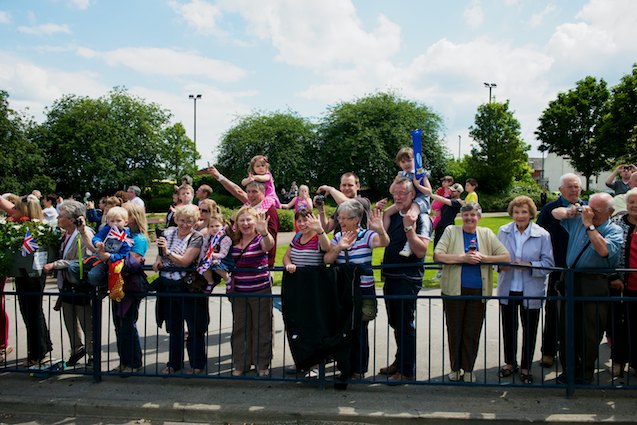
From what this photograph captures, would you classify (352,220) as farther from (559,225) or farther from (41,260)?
(41,260)

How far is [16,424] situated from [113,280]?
1401 mm

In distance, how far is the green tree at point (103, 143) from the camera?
4322 centimetres

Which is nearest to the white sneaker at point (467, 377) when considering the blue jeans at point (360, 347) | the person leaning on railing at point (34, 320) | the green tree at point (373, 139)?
the blue jeans at point (360, 347)

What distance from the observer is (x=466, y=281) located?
507 centimetres

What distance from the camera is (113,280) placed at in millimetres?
5164

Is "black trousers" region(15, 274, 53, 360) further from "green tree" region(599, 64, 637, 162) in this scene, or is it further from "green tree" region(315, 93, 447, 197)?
"green tree" region(599, 64, 637, 162)

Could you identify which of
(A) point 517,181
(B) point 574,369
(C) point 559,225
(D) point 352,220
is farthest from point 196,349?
(A) point 517,181

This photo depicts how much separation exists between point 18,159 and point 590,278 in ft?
135

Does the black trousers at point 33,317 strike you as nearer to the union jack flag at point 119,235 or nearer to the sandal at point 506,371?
the union jack flag at point 119,235

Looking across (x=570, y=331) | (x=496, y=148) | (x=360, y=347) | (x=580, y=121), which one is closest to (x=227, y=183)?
(x=360, y=347)

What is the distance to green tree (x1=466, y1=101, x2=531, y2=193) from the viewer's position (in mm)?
41281

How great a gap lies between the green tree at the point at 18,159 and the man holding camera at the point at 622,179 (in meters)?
37.4

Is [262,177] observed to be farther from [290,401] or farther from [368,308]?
[290,401]

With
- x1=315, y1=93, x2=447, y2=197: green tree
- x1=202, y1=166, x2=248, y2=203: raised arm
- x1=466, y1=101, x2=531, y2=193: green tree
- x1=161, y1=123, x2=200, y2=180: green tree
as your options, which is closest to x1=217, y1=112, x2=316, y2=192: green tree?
x1=315, y1=93, x2=447, y2=197: green tree
